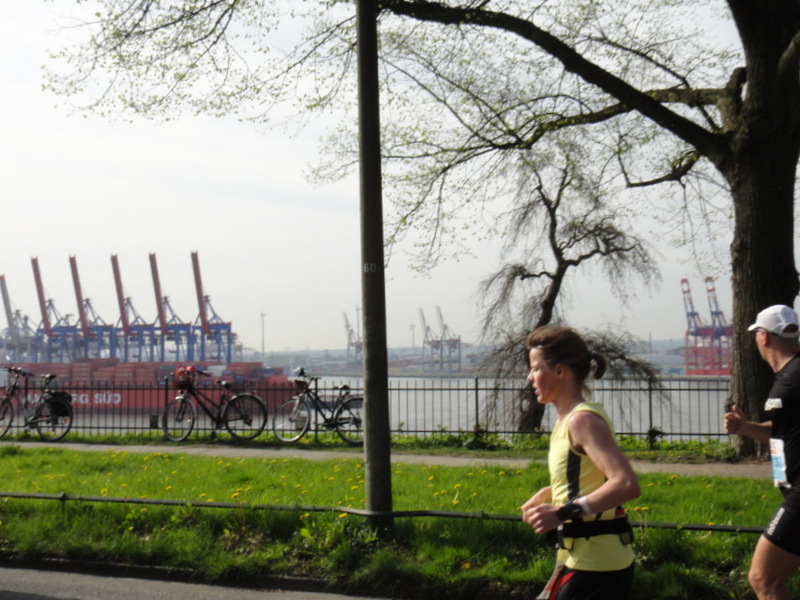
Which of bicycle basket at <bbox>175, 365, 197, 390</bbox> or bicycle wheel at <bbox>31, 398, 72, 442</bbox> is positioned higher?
bicycle basket at <bbox>175, 365, 197, 390</bbox>

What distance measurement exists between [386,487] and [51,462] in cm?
609

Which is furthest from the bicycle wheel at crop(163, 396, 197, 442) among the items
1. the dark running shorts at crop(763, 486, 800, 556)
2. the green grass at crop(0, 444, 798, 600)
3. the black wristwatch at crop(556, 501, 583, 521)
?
the black wristwatch at crop(556, 501, 583, 521)

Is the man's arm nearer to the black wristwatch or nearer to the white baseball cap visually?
the white baseball cap

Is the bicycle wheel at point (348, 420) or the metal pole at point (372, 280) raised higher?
the metal pole at point (372, 280)

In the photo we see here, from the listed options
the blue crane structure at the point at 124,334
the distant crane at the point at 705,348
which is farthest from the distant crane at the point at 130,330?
the distant crane at the point at 705,348

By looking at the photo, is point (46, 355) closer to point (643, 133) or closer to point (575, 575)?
point (643, 133)

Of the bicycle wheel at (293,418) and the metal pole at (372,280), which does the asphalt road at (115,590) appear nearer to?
the metal pole at (372,280)

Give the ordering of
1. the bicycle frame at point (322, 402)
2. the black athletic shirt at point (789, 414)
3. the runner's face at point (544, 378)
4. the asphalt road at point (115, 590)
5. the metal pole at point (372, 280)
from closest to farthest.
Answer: the runner's face at point (544, 378) < the black athletic shirt at point (789, 414) < the asphalt road at point (115, 590) < the metal pole at point (372, 280) < the bicycle frame at point (322, 402)

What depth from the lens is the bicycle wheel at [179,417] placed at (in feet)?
47.4

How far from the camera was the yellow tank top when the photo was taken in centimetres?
289

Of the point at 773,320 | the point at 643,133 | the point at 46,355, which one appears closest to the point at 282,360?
the point at 46,355

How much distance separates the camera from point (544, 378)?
9.73 feet

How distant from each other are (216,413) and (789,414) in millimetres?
11954

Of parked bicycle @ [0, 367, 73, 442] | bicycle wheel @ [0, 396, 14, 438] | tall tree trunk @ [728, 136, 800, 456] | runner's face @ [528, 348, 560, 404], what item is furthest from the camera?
bicycle wheel @ [0, 396, 14, 438]
